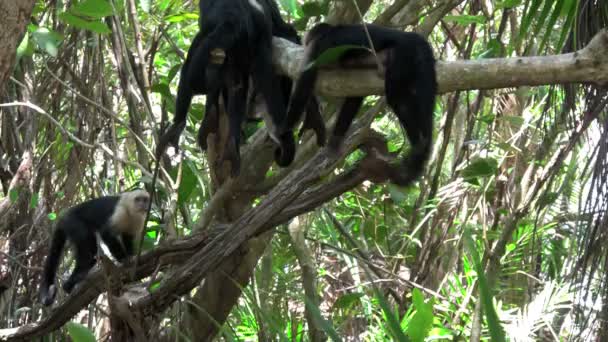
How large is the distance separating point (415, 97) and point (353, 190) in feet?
7.78

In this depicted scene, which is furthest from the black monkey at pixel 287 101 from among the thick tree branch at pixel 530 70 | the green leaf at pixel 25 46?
the thick tree branch at pixel 530 70

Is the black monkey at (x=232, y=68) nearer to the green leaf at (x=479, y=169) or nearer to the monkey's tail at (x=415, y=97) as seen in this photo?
the monkey's tail at (x=415, y=97)

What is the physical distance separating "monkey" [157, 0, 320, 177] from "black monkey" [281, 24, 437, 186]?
29cm

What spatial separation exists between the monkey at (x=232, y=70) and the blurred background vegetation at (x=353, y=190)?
0.65ft

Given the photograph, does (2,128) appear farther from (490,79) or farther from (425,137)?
(490,79)

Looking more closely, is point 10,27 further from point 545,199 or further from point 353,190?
point 353,190

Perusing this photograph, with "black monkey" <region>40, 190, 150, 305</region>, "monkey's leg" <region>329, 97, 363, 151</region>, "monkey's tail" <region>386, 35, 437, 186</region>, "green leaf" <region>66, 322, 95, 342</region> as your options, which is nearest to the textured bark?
"green leaf" <region>66, 322, 95, 342</region>

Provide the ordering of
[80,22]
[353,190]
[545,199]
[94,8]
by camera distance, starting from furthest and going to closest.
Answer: [353,190] → [545,199] → [80,22] → [94,8]

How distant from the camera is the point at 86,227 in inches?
183

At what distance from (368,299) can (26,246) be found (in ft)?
6.57

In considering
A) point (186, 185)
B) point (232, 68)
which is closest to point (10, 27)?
point (232, 68)

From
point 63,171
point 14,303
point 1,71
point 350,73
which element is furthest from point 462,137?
point 1,71

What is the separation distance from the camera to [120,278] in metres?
3.31

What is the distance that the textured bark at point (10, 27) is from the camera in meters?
1.91
